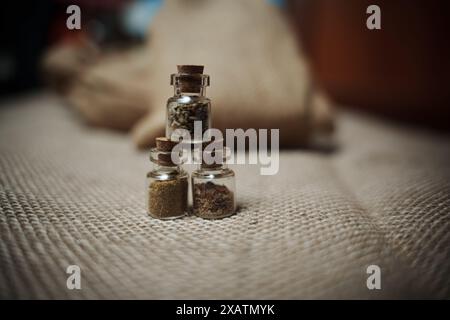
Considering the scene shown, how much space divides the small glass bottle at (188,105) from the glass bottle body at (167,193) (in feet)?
0.19

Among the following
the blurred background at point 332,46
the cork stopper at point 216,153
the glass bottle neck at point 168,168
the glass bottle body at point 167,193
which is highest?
the blurred background at point 332,46

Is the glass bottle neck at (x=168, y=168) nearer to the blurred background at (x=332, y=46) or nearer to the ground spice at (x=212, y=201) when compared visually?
the ground spice at (x=212, y=201)

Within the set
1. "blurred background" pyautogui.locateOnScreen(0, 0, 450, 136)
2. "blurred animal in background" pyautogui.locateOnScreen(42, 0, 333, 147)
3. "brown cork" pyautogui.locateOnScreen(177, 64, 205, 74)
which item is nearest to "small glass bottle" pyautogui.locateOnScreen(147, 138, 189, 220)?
"brown cork" pyautogui.locateOnScreen(177, 64, 205, 74)

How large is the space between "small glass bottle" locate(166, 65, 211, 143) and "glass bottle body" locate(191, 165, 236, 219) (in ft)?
0.19

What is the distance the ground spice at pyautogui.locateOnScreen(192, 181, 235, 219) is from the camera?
0.62 metres

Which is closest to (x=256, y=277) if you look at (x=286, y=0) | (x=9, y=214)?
(x=9, y=214)

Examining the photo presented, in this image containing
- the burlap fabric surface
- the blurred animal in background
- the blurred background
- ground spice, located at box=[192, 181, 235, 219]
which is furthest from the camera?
the blurred background

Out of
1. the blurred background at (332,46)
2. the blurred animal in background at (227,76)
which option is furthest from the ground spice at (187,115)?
the blurred background at (332,46)

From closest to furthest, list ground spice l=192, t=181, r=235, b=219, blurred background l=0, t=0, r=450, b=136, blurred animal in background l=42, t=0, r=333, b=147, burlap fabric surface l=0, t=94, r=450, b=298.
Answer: burlap fabric surface l=0, t=94, r=450, b=298, ground spice l=192, t=181, r=235, b=219, blurred animal in background l=42, t=0, r=333, b=147, blurred background l=0, t=0, r=450, b=136

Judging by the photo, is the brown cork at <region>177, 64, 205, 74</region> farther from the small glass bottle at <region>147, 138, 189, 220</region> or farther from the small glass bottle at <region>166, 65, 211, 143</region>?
the small glass bottle at <region>147, 138, 189, 220</region>

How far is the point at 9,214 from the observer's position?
608 mm

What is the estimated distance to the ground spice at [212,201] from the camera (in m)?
0.62

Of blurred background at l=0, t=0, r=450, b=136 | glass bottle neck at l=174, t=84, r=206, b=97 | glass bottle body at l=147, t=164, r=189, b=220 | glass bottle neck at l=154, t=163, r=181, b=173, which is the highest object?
blurred background at l=0, t=0, r=450, b=136

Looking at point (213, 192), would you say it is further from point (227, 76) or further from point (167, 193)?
point (227, 76)
